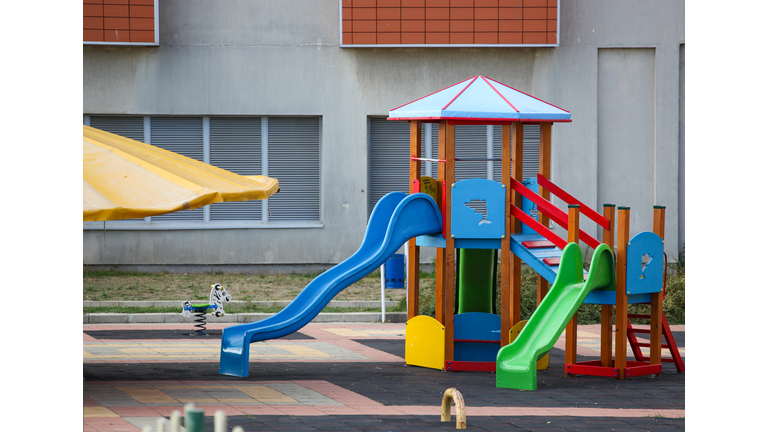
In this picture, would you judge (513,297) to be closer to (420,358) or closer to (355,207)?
(420,358)

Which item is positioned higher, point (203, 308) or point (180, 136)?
point (180, 136)

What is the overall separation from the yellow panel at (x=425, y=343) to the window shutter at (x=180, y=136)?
975cm

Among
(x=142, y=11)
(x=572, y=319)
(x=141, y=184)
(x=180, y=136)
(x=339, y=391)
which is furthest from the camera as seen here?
(x=180, y=136)

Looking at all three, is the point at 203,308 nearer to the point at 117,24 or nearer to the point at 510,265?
the point at 510,265

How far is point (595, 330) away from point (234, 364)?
6.45 metres

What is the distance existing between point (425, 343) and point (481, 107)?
2.92 metres

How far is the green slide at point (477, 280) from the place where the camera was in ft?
37.4

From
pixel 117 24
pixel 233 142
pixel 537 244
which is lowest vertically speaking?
pixel 537 244

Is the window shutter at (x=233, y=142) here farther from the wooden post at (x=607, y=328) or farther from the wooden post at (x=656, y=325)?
the wooden post at (x=656, y=325)

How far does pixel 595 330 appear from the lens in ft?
46.7

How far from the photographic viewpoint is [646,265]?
10469mm

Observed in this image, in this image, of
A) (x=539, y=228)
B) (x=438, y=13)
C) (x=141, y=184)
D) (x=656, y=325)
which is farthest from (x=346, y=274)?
(x=438, y=13)

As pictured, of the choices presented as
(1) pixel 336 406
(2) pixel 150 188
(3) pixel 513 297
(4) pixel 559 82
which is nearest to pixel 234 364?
(1) pixel 336 406

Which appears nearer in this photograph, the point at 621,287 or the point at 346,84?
the point at 621,287
